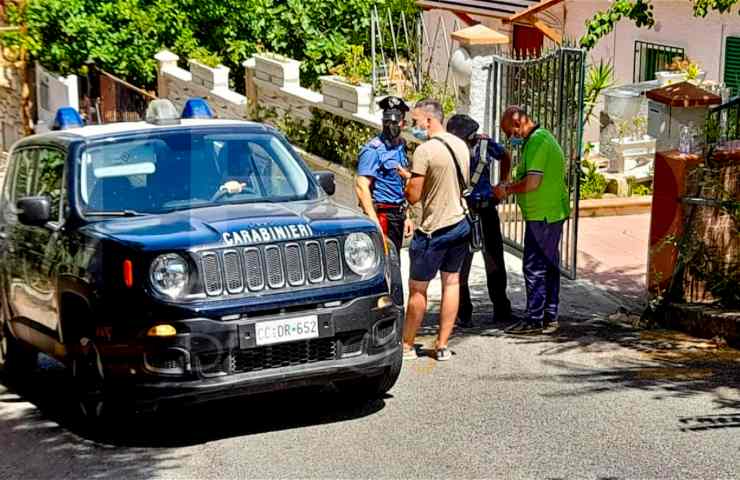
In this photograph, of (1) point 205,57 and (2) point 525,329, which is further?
(1) point 205,57

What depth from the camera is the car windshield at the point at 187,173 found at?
8.34 meters

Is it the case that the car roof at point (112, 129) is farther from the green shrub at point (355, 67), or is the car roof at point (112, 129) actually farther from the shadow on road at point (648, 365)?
the green shrub at point (355, 67)

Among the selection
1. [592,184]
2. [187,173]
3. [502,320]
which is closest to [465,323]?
[502,320]

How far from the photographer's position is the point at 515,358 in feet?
31.6

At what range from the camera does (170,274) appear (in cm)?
745

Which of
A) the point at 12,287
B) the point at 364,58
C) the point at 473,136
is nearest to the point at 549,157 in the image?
the point at 473,136

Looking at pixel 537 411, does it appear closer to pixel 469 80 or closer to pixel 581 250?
pixel 581 250

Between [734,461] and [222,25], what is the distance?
16.4m

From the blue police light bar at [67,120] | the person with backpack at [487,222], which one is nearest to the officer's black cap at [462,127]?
the person with backpack at [487,222]

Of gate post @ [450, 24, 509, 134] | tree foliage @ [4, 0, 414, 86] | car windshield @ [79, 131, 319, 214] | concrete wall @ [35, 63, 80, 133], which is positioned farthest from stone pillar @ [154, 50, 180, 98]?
car windshield @ [79, 131, 319, 214]

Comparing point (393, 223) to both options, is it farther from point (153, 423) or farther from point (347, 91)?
point (347, 91)

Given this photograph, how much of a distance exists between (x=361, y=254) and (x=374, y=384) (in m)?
0.95

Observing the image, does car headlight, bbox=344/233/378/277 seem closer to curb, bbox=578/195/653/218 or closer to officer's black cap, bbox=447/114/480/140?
officer's black cap, bbox=447/114/480/140

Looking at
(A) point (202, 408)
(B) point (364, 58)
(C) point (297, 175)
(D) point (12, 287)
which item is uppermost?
(B) point (364, 58)
